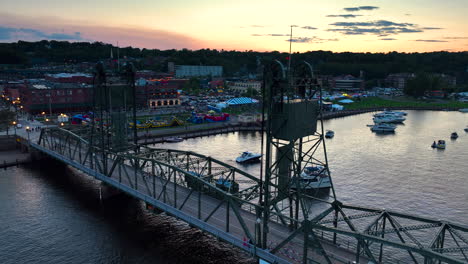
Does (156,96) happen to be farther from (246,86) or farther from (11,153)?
(246,86)

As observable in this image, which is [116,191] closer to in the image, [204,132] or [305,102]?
[305,102]

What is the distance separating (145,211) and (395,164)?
4819 centimetres

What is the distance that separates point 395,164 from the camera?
64500 mm

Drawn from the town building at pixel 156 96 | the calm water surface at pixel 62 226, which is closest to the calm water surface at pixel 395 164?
the calm water surface at pixel 62 226

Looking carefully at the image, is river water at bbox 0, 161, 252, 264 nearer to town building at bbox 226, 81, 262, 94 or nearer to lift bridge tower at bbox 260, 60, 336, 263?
lift bridge tower at bbox 260, 60, 336, 263

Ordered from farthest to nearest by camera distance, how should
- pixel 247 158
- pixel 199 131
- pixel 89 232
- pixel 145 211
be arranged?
pixel 199 131 < pixel 247 158 < pixel 145 211 < pixel 89 232

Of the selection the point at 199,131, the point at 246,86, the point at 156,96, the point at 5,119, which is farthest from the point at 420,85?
the point at 5,119

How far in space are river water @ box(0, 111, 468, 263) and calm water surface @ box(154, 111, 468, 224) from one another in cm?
16

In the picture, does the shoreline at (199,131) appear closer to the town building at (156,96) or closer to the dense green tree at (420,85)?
the town building at (156,96)

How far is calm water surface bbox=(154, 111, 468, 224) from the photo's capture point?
46.6m

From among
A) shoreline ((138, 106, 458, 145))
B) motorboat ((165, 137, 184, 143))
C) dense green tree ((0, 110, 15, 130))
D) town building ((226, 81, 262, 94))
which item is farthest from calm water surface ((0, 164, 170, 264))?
town building ((226, 81, 262, 94))

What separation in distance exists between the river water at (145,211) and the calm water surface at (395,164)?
0.52 ft

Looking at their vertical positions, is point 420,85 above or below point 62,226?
above

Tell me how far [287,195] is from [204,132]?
2636 inches
